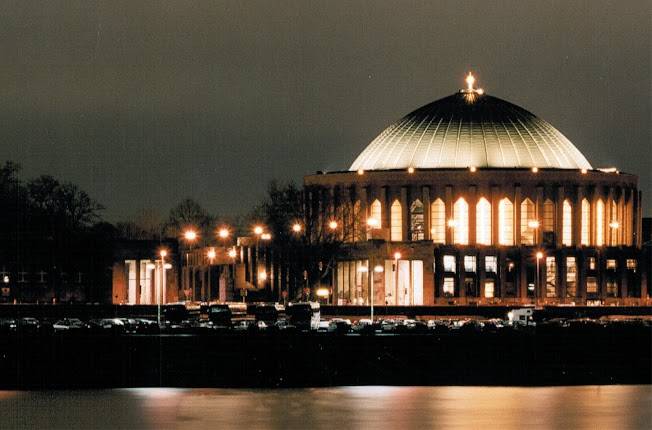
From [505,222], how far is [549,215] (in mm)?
4877

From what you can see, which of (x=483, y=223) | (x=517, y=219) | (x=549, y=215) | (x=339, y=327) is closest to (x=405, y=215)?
(x=483, y=223)

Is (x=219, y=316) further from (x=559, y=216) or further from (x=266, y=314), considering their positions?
(x=559, y=216)

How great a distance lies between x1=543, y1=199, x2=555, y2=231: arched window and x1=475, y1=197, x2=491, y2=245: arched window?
626 cm

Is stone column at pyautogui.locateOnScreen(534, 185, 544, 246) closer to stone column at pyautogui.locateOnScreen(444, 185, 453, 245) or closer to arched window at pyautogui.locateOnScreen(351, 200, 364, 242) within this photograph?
stone column at pyautogui.locateOnScreen(444, 185, 453, 245)

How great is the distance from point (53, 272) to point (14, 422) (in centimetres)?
13151

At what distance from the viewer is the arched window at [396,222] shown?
19712cm

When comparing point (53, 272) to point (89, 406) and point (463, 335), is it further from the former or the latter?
point (89, 406)

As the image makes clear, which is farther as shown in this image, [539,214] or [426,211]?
[539,214]

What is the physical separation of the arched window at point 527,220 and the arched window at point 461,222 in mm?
6309

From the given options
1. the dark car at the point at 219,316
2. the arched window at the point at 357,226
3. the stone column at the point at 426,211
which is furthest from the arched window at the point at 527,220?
the dark car at the point at 219,316

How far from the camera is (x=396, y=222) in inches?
7785

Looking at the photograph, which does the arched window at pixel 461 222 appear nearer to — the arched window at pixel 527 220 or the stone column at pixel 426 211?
the stone column at pixel 426 211

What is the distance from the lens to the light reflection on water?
2143 inches

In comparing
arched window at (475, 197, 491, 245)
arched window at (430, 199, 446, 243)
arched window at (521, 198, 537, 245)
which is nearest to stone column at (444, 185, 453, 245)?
arched window at (430, 199, 446, 243)
